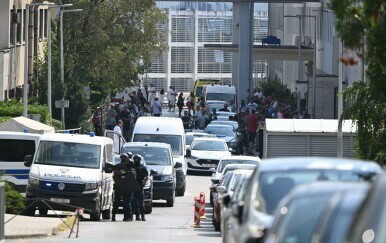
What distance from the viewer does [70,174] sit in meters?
29.8

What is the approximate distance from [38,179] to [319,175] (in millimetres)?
16314

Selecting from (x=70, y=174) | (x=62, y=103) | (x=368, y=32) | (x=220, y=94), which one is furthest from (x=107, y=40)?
(x=368, y=32)

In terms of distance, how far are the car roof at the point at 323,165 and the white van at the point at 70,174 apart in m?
14.5

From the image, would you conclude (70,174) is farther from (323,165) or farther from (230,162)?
(323,165)

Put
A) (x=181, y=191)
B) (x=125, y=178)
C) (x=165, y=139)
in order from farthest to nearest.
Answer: (x=165, y=139)
(x=181, y=191)
(x=125, y=178)

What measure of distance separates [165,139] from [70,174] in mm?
11798

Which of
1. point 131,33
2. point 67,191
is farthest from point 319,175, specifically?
point 131,33

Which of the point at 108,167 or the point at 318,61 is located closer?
the point at 108,167

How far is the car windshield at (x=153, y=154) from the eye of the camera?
3697 cm

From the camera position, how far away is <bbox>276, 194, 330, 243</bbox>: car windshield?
967 centimetres

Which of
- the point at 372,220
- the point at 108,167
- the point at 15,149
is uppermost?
the point at 372,220

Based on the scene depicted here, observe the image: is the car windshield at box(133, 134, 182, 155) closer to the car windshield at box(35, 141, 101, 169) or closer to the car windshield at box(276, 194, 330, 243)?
the car windshield at box(35, 141, 101, 169)

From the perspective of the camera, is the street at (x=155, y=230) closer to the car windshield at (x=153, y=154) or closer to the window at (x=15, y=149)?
the car windshield at (x=153, y=154)

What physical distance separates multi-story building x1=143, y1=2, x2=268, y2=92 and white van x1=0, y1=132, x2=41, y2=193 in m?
88.0
